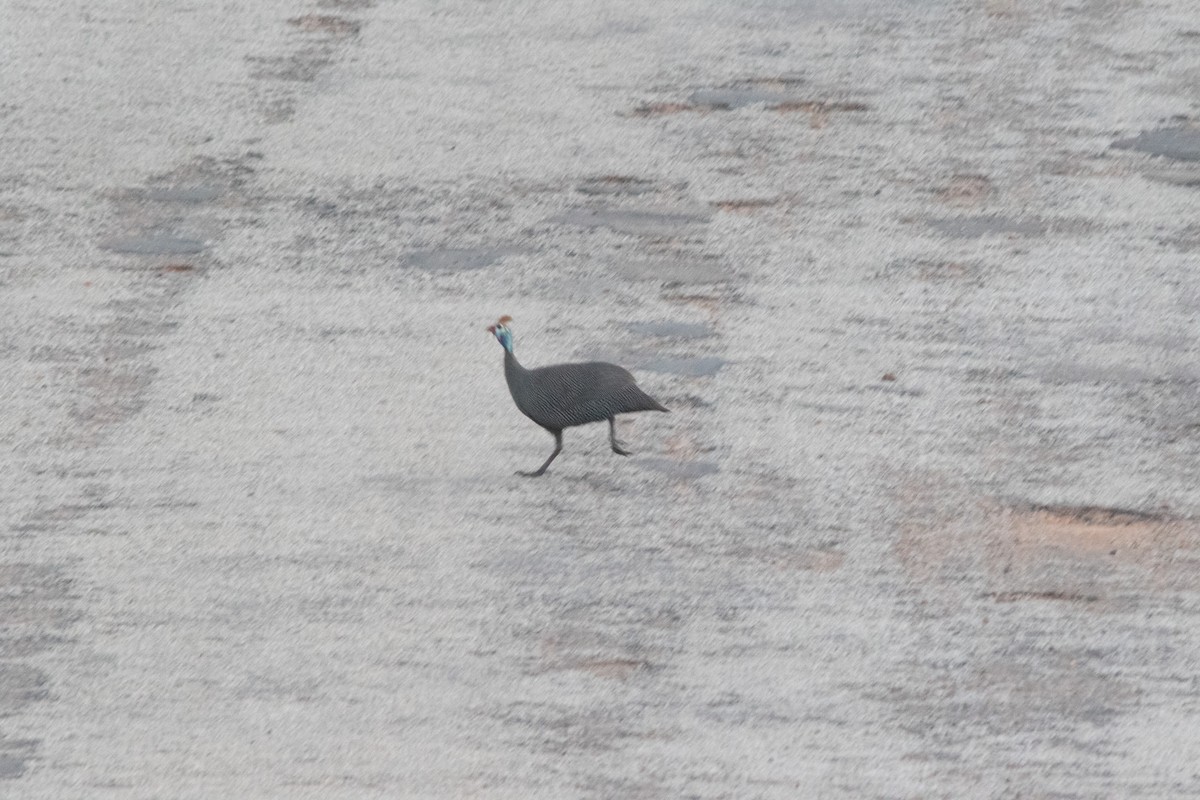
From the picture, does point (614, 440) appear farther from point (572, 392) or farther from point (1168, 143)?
point (1168, 143)

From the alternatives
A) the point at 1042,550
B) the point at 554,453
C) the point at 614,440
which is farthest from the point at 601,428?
the point at 1042,550

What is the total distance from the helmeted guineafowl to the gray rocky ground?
25 centimetres

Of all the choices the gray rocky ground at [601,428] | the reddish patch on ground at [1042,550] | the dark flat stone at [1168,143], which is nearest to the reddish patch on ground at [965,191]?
the gray rocky ground at [601,428]

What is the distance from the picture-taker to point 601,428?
534 cm

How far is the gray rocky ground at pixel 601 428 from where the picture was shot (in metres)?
4.25

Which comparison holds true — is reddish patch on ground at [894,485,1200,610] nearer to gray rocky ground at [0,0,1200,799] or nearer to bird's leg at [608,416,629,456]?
gray rocky ground at [0,0,1200,799]

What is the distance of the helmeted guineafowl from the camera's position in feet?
15.9

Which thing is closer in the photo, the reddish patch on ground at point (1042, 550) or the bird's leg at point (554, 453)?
the reddish patch on ground at point (1042, 550)

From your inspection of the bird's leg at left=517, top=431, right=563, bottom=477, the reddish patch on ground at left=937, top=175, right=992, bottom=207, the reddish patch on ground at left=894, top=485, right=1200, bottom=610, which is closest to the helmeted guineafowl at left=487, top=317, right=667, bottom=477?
the bird's leg at left=517, top=431, right=563, bottom=477

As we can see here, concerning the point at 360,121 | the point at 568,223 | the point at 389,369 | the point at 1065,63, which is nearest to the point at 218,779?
the point at 389,369

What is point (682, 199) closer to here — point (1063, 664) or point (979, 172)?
point (979, 172)

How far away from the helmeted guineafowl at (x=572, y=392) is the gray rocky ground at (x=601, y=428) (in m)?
0.25

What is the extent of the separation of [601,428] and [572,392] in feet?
1.61

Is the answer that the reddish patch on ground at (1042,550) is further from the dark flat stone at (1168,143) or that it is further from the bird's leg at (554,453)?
the dark flat stone at (1168,143)
